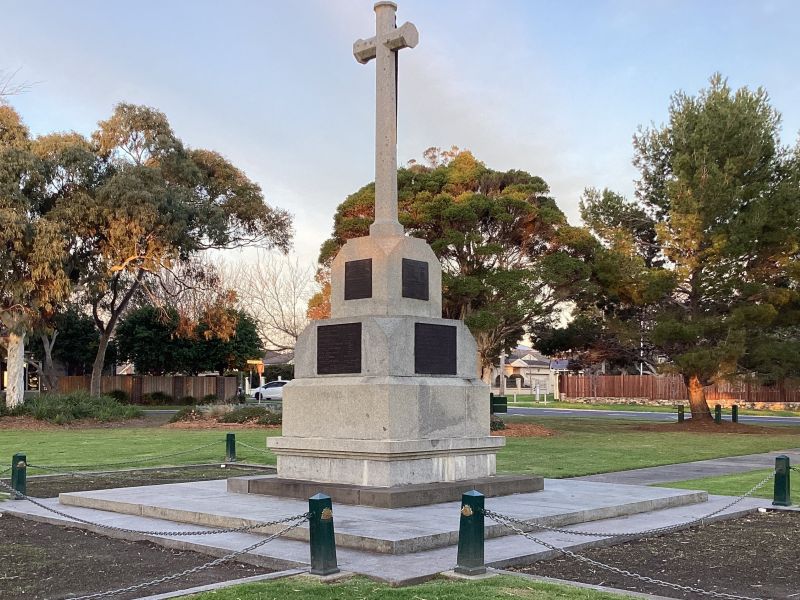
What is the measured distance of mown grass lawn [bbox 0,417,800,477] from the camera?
18469 mm

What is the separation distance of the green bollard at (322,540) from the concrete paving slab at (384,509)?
2.95ft

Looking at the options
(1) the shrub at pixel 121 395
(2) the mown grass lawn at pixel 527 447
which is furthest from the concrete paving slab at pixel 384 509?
(1) the shrub at pixel 121 395

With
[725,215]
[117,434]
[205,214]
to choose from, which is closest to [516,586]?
[117,434]

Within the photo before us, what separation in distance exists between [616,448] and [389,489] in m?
14.1

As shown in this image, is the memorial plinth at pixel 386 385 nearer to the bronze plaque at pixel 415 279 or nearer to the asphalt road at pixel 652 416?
the bronze plaque at pixel 415 279

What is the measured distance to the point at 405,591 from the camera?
21.5 feet

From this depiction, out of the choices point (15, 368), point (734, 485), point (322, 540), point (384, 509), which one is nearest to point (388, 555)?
point (322, 540)

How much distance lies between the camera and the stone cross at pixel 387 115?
12.2m

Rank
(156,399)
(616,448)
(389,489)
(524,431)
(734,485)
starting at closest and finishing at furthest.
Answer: (389,489) < (734,485) < (616,448) < (524,431) < (156,399)

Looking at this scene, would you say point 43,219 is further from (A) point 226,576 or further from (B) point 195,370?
(A) point 226,576

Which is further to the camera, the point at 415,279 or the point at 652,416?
the point at 652,416

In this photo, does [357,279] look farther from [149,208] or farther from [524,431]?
[149,208]

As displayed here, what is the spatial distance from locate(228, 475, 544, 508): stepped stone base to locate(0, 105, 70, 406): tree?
22.3 meters

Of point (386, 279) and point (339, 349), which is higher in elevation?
point (386, 279)
